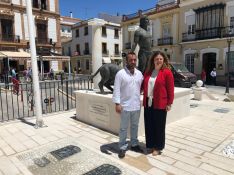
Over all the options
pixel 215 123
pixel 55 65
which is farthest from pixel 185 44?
pixel 215 123

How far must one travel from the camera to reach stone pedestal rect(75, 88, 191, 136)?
15.7 feet

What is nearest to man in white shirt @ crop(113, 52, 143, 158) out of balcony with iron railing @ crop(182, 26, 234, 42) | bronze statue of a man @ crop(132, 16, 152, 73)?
bronze statue of a man @ crop(132, 16, 152, 73)

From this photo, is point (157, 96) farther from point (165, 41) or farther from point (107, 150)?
point (165, 41)

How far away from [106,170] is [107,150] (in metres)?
0.72

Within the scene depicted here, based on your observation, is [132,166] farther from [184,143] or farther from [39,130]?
[39,130]

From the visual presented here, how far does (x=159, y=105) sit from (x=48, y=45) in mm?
22876

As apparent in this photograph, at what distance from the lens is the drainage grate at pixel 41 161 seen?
11.5 feet

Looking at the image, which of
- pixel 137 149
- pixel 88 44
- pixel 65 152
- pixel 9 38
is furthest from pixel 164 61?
pixel 88 44

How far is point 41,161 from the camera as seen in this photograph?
3598 mm

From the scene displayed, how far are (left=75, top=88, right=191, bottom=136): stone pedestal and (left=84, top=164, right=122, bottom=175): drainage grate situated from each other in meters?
1.44

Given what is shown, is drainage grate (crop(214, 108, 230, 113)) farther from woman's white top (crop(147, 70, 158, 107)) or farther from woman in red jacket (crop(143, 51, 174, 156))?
woman's white top (crop(147, 70, 158, 107))

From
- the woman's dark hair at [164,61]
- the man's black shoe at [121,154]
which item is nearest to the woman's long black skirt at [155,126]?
the man's black shoe at [121,154]

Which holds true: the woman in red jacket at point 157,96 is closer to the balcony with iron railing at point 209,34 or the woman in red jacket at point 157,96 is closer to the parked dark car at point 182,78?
the parked dark car at point 182,78

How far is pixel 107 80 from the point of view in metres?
5.01
